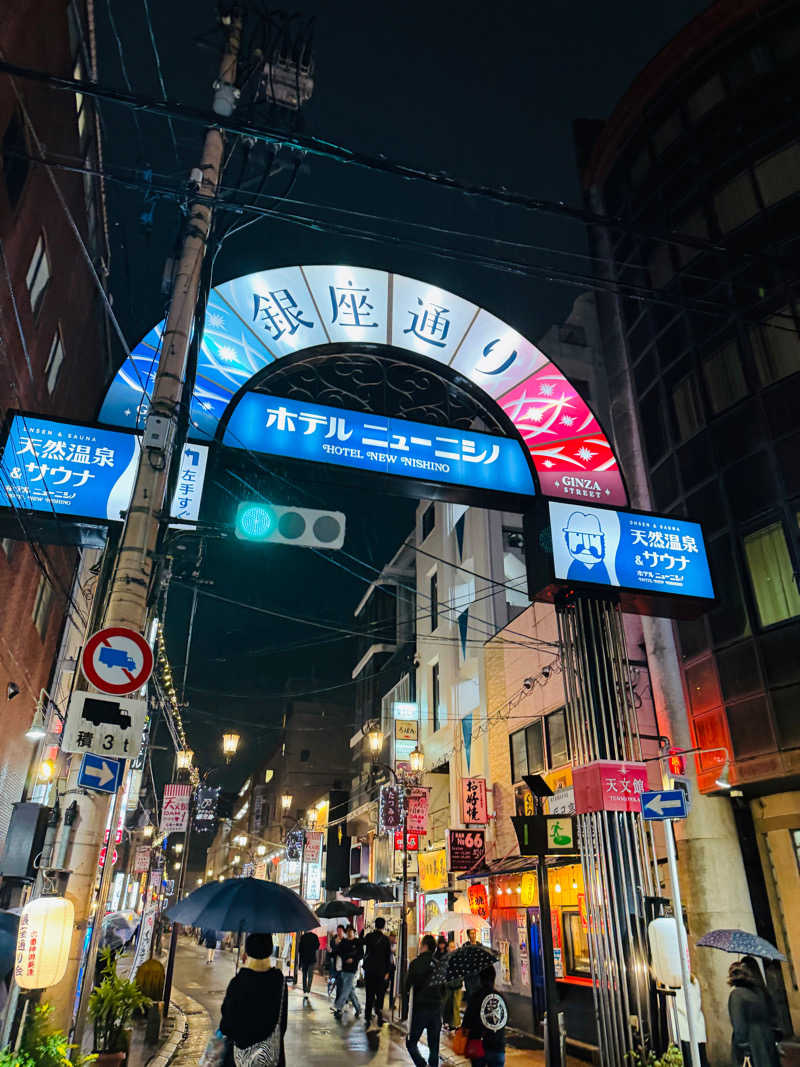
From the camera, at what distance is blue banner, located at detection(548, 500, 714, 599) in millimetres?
12453

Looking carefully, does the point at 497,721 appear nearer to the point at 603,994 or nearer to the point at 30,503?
the point at 603,994

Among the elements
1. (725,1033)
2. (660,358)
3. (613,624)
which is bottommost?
(725,1033)

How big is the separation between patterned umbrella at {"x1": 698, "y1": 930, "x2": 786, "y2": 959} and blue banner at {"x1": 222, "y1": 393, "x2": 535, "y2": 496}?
23.8ft

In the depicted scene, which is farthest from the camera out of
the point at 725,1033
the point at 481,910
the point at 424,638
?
the point at 424,638

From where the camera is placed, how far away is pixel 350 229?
9023 millimetres

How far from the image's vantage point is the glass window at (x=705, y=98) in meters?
19.6

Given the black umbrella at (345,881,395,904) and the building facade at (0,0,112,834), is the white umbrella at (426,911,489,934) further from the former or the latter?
the building facade at (0,0,112,834)

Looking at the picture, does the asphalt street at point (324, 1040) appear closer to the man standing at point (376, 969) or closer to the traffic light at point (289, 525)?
the man standing at point (376, 969)

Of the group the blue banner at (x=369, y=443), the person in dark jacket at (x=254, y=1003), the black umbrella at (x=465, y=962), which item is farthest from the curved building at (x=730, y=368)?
the person in dark jacket at (x=254, y=1003)

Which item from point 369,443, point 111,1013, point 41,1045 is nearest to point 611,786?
point 369,443

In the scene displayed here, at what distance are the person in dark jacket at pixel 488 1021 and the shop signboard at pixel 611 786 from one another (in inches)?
138

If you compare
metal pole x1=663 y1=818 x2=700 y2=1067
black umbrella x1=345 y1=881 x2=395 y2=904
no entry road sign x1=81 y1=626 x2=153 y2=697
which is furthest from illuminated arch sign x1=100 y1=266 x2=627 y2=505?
black umbrella x1=345 y1=881 x2=395 y2=904

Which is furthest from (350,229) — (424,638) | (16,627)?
(424,638)

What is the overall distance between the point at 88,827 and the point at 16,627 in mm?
15083
